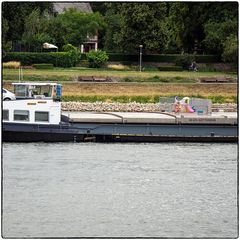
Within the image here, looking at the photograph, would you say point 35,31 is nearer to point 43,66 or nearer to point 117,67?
point 43,66

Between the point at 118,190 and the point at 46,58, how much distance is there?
2298cm

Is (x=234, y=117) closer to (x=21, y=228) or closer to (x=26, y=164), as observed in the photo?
(x=26, y=164)

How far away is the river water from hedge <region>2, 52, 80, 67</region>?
15.0 metres

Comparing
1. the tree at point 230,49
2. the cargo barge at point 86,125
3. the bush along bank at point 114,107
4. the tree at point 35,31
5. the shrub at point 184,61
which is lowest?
the cargo barge at point 86,125

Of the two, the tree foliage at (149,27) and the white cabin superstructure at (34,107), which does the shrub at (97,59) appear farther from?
the white cabin superstructure at (34,107)

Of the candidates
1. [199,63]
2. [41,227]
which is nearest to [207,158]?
[41,227]

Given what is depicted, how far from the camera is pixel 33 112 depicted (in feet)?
93.8

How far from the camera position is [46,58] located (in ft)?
144

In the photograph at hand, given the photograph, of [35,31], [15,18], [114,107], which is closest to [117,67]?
[35,31]

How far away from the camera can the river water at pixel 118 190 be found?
17781 millimetres

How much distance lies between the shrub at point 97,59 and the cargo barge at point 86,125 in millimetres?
14172

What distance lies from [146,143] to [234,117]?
130 inches

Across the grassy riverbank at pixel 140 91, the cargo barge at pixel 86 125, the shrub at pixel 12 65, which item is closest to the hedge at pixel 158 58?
the shrub at pixel 12 65

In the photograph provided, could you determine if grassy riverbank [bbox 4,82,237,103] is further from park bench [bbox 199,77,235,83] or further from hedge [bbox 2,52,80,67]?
hedge [bbox 2,52,80,67]
